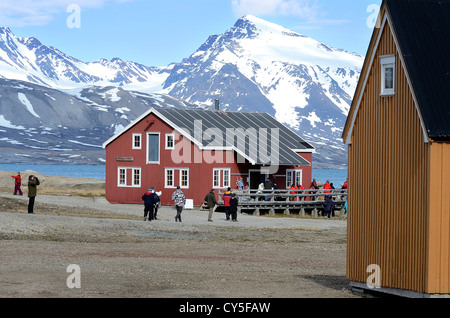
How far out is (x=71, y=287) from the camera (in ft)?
63.2

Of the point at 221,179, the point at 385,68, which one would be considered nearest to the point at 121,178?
the point at 221,179

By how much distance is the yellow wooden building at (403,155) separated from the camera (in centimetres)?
1655

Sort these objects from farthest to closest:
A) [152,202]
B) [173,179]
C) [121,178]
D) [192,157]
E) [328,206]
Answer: [121,178] < [173,179] < [192,157] < [328,206] < [152,202]

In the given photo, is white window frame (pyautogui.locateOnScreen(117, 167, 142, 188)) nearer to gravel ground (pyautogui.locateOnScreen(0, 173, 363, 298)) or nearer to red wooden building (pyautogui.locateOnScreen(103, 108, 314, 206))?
red wooden building (pyautogui.locateOnScreen(103, 108, 314, 206))

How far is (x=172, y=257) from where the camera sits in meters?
27.4

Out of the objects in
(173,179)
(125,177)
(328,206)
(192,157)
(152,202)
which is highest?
(192,157)

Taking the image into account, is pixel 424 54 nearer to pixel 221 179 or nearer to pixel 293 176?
pixel 221 179

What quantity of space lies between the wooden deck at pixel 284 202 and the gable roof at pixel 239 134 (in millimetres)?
3032

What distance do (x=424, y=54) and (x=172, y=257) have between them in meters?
12.4

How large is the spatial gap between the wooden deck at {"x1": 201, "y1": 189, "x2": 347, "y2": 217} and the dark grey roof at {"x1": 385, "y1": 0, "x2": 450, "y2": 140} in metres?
36.7

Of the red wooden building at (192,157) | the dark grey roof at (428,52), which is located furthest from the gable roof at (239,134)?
the dark grey roof at (428,52)

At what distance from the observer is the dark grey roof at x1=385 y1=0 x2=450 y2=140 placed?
55.2 ft

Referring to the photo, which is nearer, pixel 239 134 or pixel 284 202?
pixel 284 202
